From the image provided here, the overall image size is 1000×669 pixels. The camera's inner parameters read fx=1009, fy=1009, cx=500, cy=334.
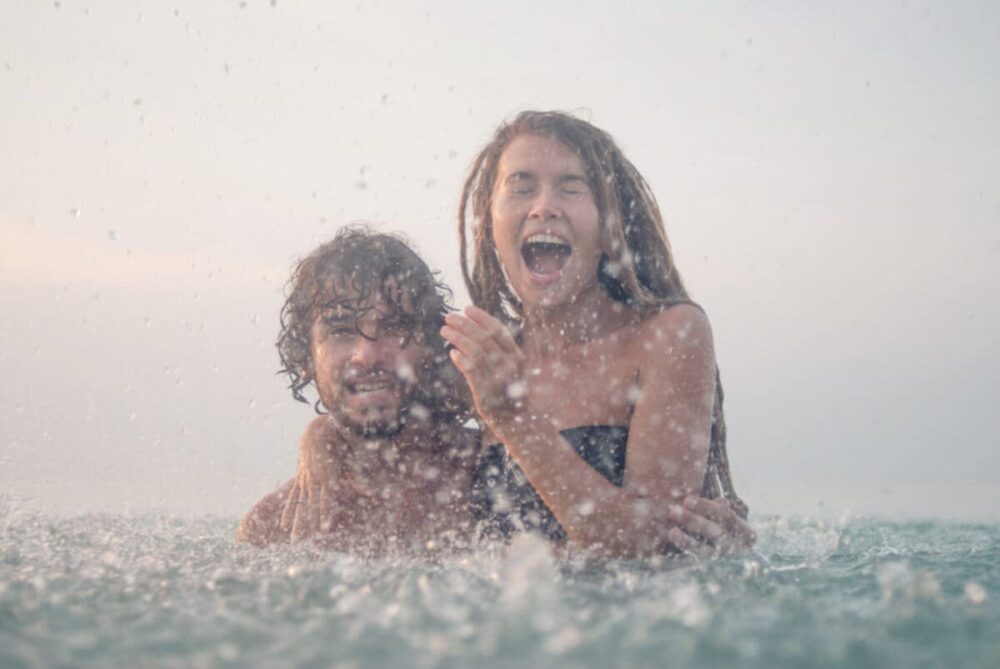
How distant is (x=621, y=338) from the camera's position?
483cm

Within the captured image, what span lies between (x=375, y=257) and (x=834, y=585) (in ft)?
9.85

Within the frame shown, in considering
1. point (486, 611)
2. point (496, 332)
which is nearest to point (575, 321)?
point (496, 332)

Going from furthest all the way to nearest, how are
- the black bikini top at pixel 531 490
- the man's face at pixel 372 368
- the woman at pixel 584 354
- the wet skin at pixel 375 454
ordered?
1. the man's face at pixel 372 368
2. the wet skin at pixel 375 454
3. the black bikini top at pixel 531 490
4. the woman at pixel 584 354

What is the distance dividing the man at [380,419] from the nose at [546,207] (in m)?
0.88

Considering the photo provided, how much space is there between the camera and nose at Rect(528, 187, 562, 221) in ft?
15.7

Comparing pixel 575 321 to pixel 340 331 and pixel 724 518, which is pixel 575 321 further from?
pixel 724 518

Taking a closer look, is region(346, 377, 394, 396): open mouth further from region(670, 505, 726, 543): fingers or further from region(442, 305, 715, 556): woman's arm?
region(670, 505, 726, 543): fingers

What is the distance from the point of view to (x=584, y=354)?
16.4ft

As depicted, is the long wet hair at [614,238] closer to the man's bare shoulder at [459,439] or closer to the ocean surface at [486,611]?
the man's bare shoulder at [459,439]

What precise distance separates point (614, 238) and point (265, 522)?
2495 mm

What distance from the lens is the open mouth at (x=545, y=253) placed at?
15.8 feet

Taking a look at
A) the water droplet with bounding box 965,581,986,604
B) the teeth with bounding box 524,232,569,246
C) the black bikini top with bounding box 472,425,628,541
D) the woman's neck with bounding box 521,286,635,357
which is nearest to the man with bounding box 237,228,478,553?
the black bikini top with bounding box 472,425,628,541

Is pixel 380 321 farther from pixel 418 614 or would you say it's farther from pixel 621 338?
pixel 418 614

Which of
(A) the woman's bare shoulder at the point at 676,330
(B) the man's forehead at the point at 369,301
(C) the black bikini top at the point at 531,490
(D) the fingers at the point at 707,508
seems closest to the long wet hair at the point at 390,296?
(B) the man's forehead at the point at 369,301
